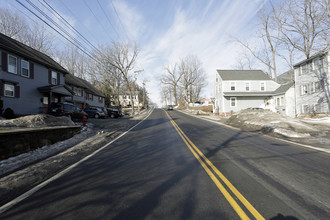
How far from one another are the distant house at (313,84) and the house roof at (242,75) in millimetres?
8194

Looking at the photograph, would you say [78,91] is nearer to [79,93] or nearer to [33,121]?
[79,93]

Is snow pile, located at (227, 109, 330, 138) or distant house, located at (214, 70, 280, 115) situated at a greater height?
distant house, located at (214, 70, 280, 115)

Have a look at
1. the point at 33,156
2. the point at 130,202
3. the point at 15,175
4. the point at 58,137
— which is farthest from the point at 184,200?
the point at 58,137

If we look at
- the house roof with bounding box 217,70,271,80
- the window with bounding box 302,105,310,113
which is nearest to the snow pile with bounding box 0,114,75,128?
the window with bounding box 302,105,310,113

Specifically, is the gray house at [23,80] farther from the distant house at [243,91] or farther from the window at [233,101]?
the window at [233,101]

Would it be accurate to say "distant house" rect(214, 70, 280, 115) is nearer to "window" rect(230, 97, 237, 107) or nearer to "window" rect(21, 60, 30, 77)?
"window" rect(230, 97, 237, 107)

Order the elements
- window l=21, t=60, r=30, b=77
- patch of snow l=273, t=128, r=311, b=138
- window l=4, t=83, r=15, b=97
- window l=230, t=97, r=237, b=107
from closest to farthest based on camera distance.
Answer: patch of snow l=273, t=128, r=311, b=138
window l=4, t=83, r=15, b=97
window l=21, t=60, r=30, b=77
window l=230, t=97, r=237, b=107

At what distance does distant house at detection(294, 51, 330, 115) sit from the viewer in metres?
20.0

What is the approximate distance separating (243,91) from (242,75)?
141 inches

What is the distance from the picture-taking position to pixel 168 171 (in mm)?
4191

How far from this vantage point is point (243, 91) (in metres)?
32.1

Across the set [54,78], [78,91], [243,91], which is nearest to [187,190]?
[54,78]

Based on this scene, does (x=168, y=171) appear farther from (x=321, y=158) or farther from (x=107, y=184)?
(x=321, y=158)

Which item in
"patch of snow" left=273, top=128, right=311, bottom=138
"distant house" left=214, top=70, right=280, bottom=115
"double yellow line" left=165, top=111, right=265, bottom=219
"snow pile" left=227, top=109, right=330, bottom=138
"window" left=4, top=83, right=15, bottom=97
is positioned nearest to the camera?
"double yellow line" left=165, top=111, right=265, bottom=219
